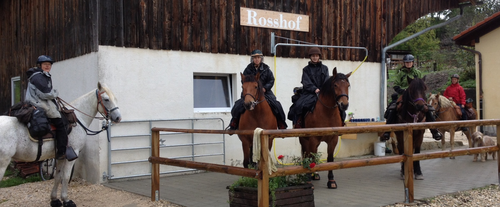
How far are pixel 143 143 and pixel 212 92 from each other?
202cm

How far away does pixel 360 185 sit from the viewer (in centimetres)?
730

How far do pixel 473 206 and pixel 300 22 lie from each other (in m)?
6.27

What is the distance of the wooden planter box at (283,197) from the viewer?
4816 millimetres

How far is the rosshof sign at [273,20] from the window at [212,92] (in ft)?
4.75

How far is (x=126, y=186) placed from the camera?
760 centimetres

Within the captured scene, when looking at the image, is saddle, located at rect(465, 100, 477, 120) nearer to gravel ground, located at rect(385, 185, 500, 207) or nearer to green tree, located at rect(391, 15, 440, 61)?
gravel ground, located at rect(385, 185, 500, 207)

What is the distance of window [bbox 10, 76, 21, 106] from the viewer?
12063 millimetres

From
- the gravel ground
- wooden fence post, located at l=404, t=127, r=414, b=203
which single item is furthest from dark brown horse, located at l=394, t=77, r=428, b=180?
wooden fence post, located at l=404, t=127, r=414, b=203

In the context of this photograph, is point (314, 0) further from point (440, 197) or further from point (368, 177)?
point (440, 197)

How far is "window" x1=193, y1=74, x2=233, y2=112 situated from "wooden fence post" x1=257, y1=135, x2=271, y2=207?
496cm

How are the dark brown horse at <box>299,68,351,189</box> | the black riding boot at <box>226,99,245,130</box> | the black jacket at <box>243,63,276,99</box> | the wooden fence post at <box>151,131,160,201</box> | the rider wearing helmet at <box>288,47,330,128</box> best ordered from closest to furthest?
the wooden fence post at <box>151,131,160,201</box> < the dark brown horse at <box>299,68,351,189</box> < the black riding boot at <box>226,99,245,130</box> < the black jacket at <box>243,63,276,99</box> < the rider wearing helmet at <box>288,47,330,128</box>

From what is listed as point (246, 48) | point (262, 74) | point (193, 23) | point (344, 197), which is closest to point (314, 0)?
point (246, 48)

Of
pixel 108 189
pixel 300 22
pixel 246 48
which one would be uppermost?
pixel 300 22

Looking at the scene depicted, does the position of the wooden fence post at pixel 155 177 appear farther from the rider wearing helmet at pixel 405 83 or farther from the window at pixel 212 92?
the rider wearing helmet at pixel 405 83
